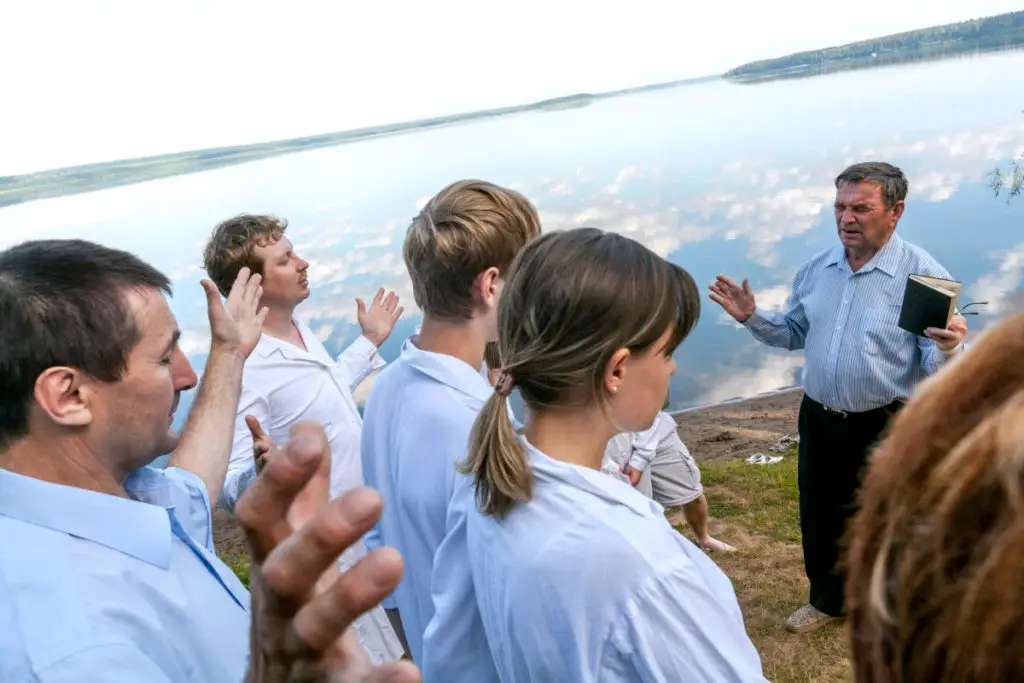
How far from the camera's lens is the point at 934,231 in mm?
36406

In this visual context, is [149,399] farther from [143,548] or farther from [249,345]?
[249,345]

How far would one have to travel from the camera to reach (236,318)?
2.42 meters

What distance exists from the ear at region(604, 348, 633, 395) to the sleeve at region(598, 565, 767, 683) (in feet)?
1.43

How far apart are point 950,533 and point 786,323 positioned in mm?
3730

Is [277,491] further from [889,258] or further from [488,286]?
[889,258]

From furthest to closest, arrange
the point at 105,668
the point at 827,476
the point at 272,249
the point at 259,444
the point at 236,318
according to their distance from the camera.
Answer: the point at 827,476 → the point at 272,249 → the point at 259,444 → the point at 236,318 → the point at 105,668

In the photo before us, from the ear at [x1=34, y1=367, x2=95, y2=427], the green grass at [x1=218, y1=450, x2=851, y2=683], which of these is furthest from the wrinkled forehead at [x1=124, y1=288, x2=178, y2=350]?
the green grass at [x1=218, y1=450, x2=851, y2=683]

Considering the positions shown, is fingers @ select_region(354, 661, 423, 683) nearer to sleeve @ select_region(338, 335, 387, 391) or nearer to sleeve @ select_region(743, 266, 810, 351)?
sleeve @ select_region(338, 335, 387, 391)

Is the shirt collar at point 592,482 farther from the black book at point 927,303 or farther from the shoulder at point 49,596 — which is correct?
the black book at point 927,303

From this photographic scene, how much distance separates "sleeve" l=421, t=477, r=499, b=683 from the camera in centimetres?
163

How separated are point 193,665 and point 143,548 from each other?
0.86 ft

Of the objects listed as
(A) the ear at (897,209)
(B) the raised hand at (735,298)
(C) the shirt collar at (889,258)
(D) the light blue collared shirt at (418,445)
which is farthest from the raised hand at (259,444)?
(A) the ear at (897,209)

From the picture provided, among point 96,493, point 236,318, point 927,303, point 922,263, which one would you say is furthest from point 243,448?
point 922,263

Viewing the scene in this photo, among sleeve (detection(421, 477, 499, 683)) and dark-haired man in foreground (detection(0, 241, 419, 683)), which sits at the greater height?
dark-haired man in foreground (detection(0, 241, 419, 683))
